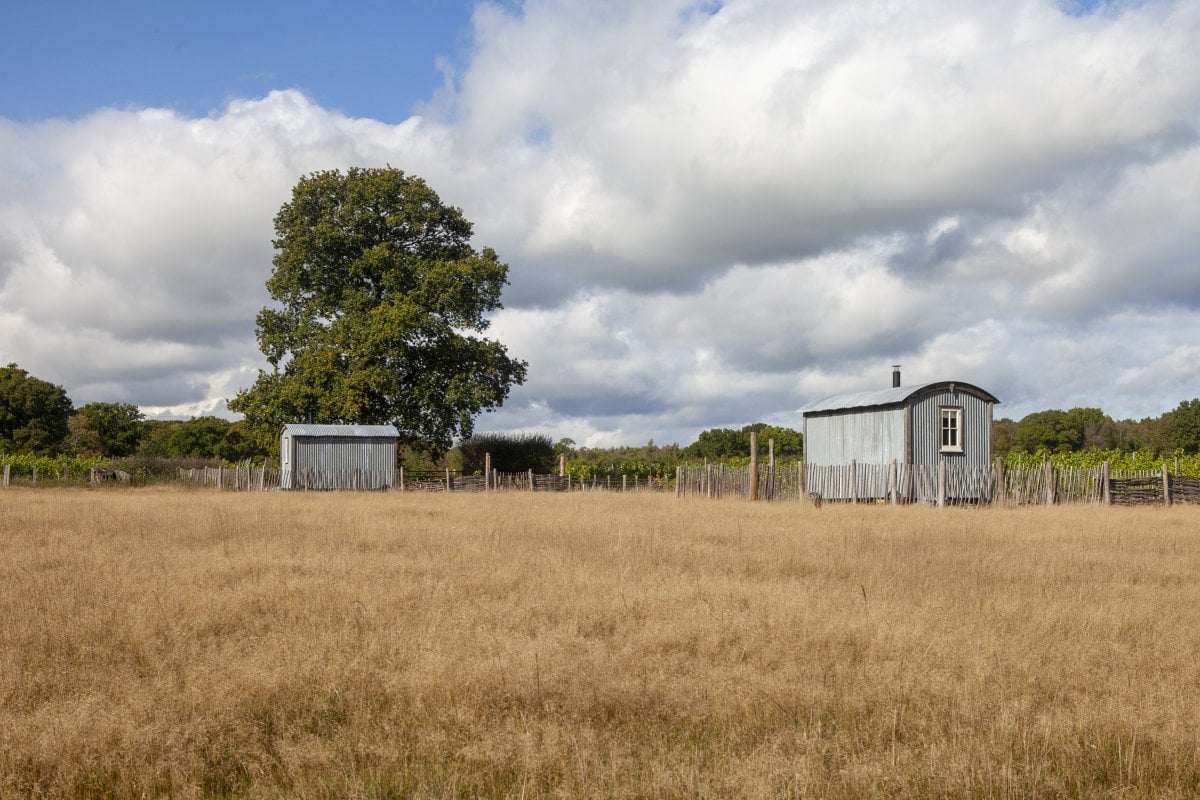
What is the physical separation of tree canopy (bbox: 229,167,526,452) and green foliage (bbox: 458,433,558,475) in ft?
19.1

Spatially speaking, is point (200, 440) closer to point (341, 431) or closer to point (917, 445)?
point (341, 431)

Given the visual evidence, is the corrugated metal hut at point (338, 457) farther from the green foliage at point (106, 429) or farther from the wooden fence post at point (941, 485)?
the green foliage at point (106, 429)

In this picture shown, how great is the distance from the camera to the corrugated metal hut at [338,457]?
140 feet

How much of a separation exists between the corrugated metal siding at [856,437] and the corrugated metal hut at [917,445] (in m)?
0.03

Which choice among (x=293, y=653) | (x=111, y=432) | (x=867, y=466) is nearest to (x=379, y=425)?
(x=867, y=466)

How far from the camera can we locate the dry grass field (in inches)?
224

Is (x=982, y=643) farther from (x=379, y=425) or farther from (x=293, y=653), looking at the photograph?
(x=379, y=425)

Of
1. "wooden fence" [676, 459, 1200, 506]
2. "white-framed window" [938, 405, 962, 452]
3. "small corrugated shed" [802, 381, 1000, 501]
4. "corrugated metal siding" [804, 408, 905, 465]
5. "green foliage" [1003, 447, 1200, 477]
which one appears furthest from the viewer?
"green foliage" [1003, 447, 1200, 477]

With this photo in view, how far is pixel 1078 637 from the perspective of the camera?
362 inches

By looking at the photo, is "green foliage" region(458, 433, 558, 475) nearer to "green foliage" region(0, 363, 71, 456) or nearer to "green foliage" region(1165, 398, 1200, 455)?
"green foliage" region(0, 363, 71, 456)

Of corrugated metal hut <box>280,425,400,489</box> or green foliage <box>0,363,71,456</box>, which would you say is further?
green foliage <box>0,363,71,456</box>

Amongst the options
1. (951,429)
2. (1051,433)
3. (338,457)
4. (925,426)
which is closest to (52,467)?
(338,457)

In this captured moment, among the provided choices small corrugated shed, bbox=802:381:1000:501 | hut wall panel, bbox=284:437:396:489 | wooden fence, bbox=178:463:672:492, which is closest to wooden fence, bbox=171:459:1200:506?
small corrugated shed, bbox=802:381:1000:501

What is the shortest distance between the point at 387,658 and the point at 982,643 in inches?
207
